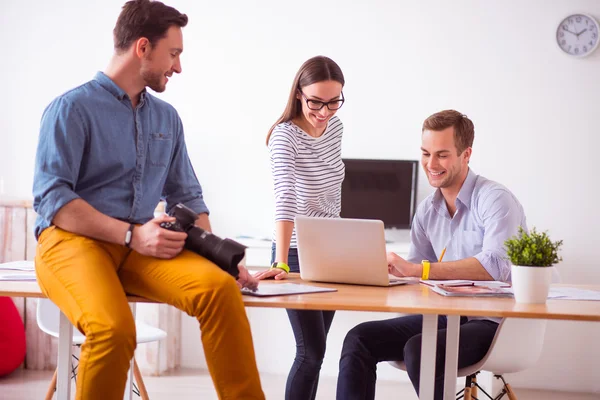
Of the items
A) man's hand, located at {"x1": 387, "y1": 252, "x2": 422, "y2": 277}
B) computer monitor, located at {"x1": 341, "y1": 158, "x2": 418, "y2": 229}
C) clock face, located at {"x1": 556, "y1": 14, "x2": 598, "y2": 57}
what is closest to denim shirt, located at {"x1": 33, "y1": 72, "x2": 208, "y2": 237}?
man's hand, located at {"x1": 387, "y1": 252, "x2": 422, "y2": 277}

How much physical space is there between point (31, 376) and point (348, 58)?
2.56 meters

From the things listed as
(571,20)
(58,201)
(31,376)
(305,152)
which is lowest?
(31,376)

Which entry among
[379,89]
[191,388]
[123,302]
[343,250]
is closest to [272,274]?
A: [343,250]

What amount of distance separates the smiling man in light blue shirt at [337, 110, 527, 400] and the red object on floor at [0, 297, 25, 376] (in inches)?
98.0

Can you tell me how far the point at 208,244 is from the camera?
1.90 m

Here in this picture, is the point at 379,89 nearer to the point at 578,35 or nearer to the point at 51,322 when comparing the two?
the point at 578,35

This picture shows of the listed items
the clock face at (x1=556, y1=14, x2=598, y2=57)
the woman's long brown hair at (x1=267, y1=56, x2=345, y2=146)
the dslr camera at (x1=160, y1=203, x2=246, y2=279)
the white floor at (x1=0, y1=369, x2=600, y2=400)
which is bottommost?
the white floor at (x1=0, y1=369, x2=600, y2=400)

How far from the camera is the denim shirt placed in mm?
1882

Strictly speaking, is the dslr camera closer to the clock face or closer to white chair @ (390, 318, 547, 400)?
white chair @ (390, 318, 547, 400)

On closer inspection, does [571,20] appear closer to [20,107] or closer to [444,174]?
[444,174]

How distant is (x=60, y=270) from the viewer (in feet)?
5.89

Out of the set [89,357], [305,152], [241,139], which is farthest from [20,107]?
[89,357]

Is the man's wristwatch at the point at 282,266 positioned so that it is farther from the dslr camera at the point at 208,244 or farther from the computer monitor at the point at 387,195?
the computer monitor at the point at 387,195

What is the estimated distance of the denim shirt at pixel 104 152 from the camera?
1.88 metres
